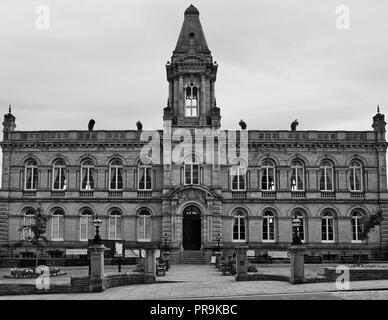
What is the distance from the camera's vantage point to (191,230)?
5250 cm

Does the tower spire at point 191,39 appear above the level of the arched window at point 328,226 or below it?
above

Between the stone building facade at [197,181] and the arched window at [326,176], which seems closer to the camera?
the stone building facade at [197,181]

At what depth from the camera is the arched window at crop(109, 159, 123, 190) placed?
5428 cm

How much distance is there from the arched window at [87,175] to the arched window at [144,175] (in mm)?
4148

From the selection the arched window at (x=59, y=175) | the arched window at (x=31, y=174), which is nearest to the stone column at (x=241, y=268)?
the arched window at (x=59, y=175)

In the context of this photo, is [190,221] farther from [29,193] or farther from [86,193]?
[29,193]

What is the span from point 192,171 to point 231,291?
2749cm

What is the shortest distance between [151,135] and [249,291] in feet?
97.4

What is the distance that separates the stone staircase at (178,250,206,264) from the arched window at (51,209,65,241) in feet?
35.6

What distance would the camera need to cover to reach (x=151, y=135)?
178 feet

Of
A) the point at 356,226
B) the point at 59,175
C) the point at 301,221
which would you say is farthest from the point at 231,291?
the point at 59,175

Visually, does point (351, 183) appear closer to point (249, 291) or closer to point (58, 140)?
point (58, 140)

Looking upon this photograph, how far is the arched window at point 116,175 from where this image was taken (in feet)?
178

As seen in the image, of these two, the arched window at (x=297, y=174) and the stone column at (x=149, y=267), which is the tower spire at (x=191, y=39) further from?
the stone column at (x=149, y=267)
